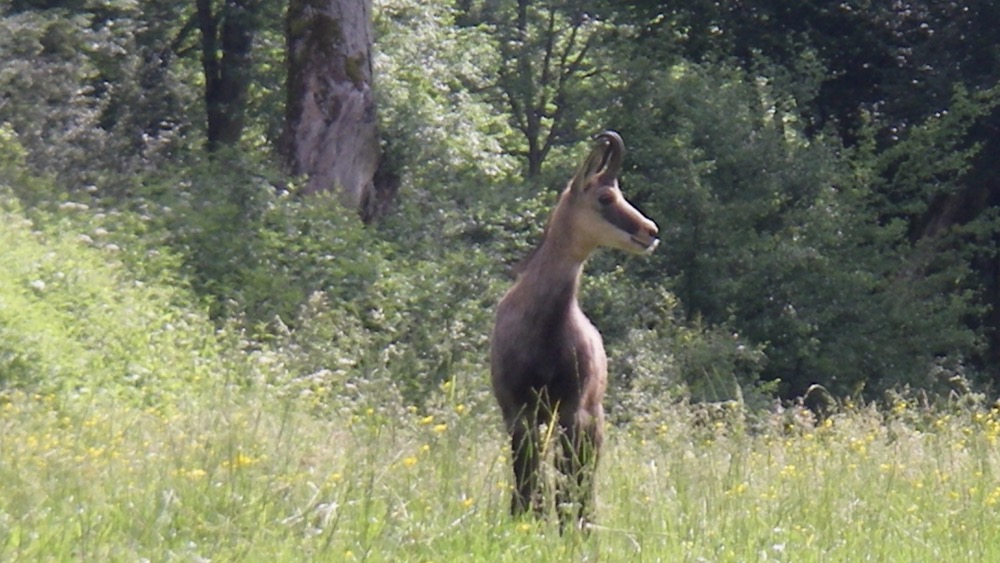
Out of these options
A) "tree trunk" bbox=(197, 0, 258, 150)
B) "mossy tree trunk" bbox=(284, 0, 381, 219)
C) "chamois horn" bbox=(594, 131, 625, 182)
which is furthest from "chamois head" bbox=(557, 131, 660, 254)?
"tree trunk" bbox=(197, 0, 258, 150)

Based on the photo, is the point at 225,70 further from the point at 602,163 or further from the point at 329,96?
the point at 602,163

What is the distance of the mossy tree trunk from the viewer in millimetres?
19844

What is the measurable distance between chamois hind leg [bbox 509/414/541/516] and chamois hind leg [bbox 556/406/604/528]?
12cm

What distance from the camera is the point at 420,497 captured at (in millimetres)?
7152

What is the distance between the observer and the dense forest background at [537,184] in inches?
653

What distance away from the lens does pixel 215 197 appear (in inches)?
707

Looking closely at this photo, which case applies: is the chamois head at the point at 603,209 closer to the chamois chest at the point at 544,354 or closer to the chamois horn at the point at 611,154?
the chamois horn at the point at 611,154

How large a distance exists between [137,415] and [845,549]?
470 cm

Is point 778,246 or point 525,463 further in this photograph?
point 778,246

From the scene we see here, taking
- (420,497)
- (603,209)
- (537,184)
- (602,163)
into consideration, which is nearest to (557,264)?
(603,209)

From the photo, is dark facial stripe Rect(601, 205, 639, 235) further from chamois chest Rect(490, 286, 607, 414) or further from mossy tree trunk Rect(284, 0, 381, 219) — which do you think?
mossy tree trunk Rect(284, 0, 381, 219)

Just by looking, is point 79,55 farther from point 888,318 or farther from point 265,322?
point 888,318

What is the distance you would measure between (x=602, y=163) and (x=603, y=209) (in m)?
0.33

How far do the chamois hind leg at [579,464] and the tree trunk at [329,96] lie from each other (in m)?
11.9
